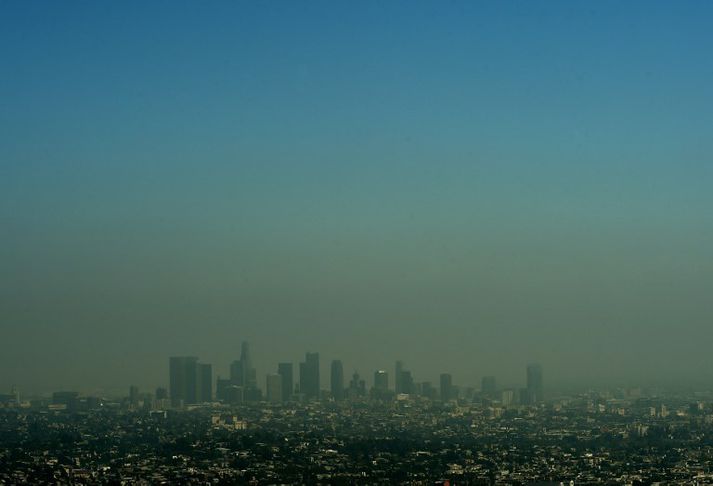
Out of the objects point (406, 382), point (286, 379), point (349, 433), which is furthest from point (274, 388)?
point (349, 433)

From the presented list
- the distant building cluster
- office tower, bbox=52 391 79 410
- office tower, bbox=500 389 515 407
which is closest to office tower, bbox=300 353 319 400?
the distant building cluster

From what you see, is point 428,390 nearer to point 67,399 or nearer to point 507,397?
point 507,397

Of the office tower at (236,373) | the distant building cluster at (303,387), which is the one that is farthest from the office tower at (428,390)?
the office tower at (236,373)

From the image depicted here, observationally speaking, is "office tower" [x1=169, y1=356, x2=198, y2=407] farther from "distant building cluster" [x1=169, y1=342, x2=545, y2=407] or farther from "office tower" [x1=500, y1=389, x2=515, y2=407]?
"office tower" [x1=500, y1=389, x2=515, y2=407]

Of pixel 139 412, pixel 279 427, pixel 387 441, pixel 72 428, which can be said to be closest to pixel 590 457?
pixel 387 441

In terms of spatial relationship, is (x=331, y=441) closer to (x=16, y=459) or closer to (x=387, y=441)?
(x=387, y=441)
